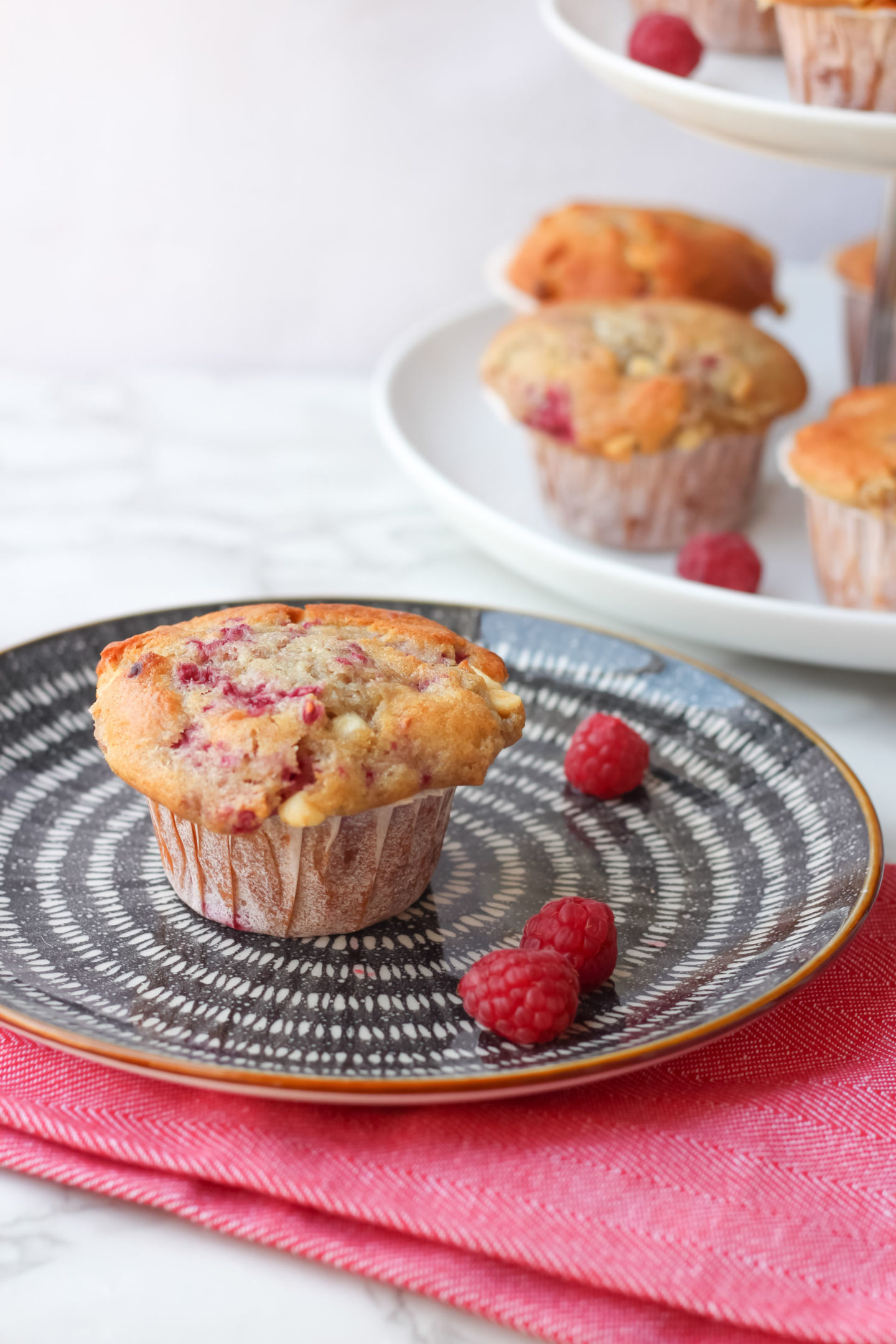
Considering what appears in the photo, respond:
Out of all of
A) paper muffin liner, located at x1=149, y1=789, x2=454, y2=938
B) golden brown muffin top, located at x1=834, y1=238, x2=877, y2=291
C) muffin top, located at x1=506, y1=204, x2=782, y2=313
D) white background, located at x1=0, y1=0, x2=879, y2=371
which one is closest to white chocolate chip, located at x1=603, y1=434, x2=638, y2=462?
muffin top, located at x1=506, y1=204, x2=782, y2=313

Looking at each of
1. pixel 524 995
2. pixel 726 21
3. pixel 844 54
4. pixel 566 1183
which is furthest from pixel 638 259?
pixel 566 1183

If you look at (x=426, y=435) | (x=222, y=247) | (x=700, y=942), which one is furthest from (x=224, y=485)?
(x=700, y=942)

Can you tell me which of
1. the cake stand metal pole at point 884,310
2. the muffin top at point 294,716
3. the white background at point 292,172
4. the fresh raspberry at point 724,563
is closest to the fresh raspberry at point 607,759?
the muffin top at point 294,716

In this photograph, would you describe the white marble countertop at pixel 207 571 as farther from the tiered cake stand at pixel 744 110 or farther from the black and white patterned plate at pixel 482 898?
the tiered cake stand at pixel 744 110

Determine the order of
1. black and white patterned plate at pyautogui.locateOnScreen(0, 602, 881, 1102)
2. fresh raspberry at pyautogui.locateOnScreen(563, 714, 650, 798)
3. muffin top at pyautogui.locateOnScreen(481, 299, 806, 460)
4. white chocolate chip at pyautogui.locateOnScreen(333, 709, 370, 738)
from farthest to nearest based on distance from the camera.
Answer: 1. muffin top at pyautogui.locateOnScreen(481, 299, 806, 460)
2. fresh raspberry at pyautogui.locateOnScreen(563, 714, 650, 798)
3. white chocolate chip at pyautogui.locateOnScreen(333, 709, 370, 738)
4. black and white patterned plate at pyautogui.locateOnScreen(0, 602, 881, 1102)

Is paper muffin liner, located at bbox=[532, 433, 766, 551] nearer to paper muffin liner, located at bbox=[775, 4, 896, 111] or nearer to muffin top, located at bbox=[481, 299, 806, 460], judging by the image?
muffin top, located at bbox=[481, 299, 806, 460]

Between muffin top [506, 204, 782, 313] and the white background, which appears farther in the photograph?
the white background

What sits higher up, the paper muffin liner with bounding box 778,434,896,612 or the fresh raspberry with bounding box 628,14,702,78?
the fresh raspberry with bounding box 628,14,702,78

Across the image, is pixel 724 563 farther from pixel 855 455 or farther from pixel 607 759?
pixel 607 759
